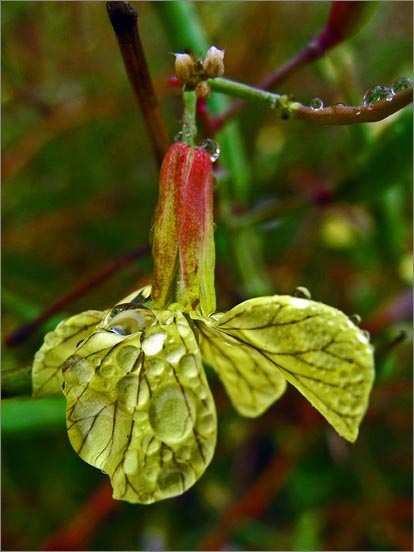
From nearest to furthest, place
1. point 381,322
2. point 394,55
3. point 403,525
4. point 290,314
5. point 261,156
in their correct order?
point 290,314 < point 381,322 < point 403,525 < point 261,156 < point 394,55

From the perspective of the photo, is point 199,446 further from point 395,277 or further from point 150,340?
point 395,277

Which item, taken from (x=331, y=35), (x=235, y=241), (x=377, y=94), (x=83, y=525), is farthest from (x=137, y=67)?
(x=83, y=525)

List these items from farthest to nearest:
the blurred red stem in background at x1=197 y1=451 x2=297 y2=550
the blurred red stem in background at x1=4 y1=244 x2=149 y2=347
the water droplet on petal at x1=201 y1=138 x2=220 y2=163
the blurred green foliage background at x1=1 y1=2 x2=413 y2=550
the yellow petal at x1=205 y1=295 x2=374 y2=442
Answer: the blurred red stem in background at x1=197 y1=451 x2=297 y2=550, the blurred green foliage background at x1=1 y1=2 x2=413 y2=550, the blurred red stem in background at x1=4 y1=244 x2=149 y2=347, the water droplet on petal at x1=201 y1=138 x2=220 y2=163, the yellow petal at x1=205 y1=295 x2=374 y2=442

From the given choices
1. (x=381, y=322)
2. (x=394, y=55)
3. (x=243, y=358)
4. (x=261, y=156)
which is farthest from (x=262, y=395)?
(x=394, y=55)

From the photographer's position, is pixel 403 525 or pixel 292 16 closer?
pixel 403 525

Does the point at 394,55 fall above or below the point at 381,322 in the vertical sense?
above

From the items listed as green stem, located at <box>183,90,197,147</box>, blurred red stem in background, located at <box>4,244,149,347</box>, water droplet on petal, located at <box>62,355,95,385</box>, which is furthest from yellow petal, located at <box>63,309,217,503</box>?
blurred red stem in background, located at <box>4,244,149,347</box>

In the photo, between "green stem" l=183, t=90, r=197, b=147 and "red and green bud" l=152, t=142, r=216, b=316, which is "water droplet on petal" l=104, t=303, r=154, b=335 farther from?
"green stem" l=183, t=90, r=197, b=147
